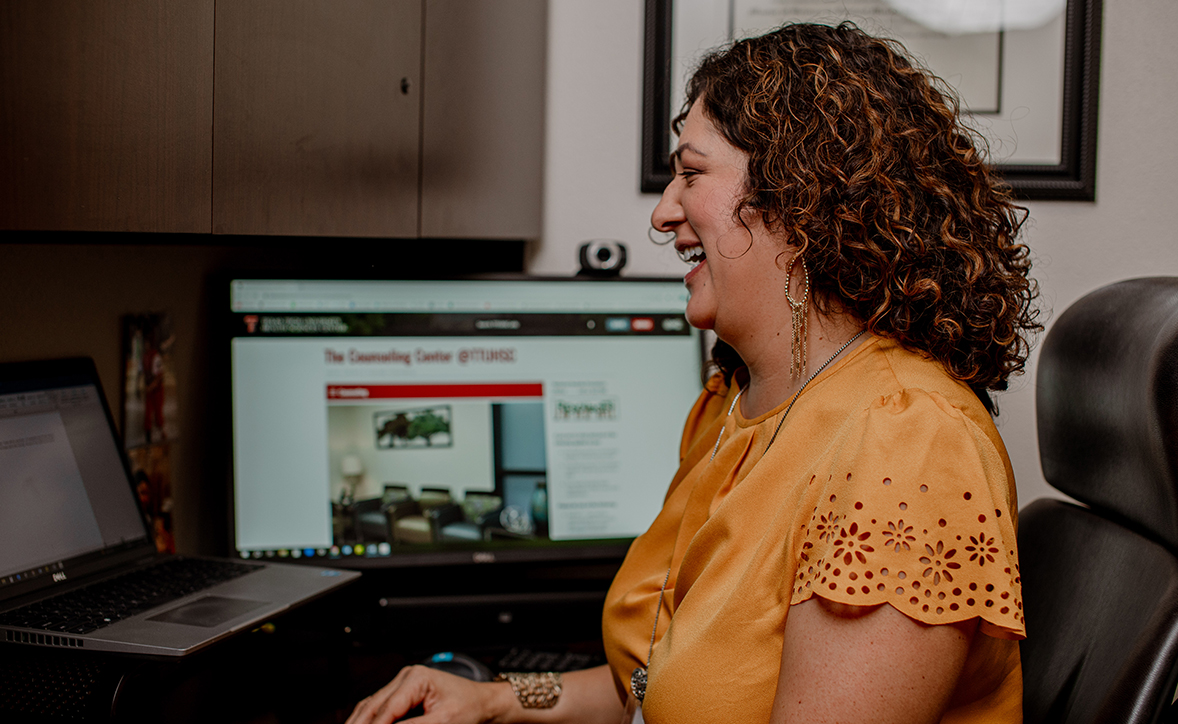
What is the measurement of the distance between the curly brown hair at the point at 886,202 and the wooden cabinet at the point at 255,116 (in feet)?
1.38

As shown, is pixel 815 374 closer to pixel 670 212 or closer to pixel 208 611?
pixel 670 212

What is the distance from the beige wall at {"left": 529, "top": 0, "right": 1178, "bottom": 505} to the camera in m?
1.37

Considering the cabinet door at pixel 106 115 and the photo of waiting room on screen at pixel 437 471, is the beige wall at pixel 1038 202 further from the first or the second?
the cabinet door at pixel 106 115

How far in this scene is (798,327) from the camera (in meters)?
0.82

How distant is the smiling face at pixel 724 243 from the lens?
2.68 ft

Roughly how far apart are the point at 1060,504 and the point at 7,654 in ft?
3.45

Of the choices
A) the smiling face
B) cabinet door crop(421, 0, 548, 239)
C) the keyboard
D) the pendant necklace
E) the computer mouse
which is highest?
cabinet door crop(421, 0, 548, 239)

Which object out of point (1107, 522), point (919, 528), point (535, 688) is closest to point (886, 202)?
point (919, 528)

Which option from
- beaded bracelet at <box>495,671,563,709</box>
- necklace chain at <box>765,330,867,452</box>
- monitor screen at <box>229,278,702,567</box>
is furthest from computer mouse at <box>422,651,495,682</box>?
necklace chain at <box>765,330,867,452</box>

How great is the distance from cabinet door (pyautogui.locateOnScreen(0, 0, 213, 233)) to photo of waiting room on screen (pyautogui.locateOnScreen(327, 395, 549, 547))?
503 mm

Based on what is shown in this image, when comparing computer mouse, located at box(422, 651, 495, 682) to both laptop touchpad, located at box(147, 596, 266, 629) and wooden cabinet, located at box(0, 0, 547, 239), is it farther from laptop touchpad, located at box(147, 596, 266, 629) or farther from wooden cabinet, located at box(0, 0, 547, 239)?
wooden cabinet, located at box(0, 0, 547, 239)

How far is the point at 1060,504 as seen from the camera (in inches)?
37.3

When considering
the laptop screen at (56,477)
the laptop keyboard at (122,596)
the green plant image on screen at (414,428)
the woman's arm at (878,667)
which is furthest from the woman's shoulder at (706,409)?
the laptop screen at (56,477)

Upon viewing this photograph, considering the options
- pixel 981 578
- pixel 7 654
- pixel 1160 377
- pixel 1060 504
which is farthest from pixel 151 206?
pixel 1060 504
